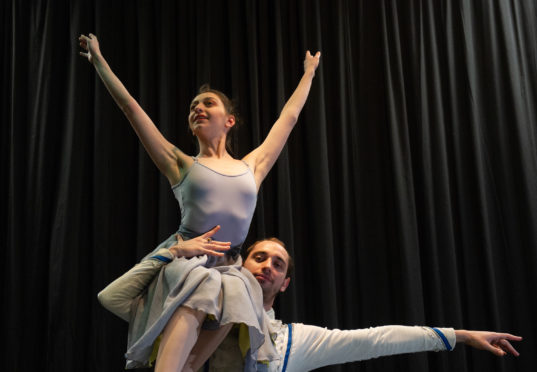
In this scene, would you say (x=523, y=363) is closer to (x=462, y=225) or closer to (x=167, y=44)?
(x=462, y=225)

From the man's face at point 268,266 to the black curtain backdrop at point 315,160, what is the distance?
0.65m

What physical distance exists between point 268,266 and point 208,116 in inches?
27.3

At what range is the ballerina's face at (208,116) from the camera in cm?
227

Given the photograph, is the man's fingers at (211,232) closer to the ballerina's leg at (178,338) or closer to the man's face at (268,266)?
the ballerina's leg at (178,338)

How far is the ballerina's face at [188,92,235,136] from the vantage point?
227cm

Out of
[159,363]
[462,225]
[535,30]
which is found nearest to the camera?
[159,363]

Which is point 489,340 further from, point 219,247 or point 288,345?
point 219,247

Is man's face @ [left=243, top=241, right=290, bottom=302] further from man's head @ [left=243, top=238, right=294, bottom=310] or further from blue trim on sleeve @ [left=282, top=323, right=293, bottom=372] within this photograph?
blue trim on sleeve @ [left=282, top=323, right=293, bottom=372]

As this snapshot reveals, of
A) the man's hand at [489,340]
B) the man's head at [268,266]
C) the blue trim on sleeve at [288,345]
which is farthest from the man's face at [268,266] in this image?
the man's hand at [489,340]

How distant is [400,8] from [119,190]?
2109mm

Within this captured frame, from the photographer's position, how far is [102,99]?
345 cm

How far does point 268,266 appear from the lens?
243 centimetres

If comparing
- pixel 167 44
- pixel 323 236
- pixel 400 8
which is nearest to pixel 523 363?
pixel 323 236

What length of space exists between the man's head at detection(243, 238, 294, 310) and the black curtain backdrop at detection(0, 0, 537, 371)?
645 mm
